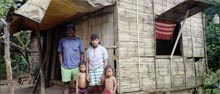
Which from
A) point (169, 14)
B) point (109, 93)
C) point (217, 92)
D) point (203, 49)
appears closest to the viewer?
point (109, 93)

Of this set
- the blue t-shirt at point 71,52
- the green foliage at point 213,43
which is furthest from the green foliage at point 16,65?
the blue t-shirt at point 71,52

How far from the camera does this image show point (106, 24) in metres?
6.07

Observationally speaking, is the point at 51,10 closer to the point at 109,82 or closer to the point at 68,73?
the point at 68,73

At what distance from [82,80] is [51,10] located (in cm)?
171

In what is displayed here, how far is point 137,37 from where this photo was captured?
6348mm

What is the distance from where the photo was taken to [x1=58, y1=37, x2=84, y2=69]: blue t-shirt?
5.54 meters

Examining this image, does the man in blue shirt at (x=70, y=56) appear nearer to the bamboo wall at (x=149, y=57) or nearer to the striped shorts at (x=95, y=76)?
the striped shorts at (x=95, y=76)

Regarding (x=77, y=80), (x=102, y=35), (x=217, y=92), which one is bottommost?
(x=217, y=92)

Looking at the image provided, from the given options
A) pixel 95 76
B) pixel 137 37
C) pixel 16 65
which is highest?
pixel 137 37

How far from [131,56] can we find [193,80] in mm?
2912

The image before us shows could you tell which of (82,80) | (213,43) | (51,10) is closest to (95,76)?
(82,80)

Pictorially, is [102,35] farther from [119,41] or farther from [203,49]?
[203,49]

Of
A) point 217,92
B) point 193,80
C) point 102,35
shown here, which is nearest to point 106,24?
point 102,35

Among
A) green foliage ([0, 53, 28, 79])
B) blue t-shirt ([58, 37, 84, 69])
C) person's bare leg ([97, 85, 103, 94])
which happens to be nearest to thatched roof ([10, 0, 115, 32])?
blue t-shirt ([58, 37, 84, 69])
